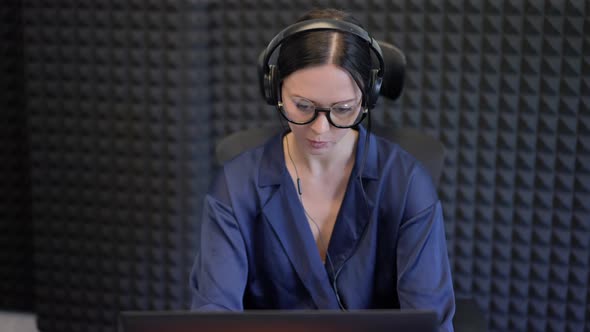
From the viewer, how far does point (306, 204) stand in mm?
1664

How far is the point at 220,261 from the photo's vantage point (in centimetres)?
158

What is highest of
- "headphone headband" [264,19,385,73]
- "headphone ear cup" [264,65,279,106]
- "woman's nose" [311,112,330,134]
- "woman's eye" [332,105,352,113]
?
"headphone headband" [264,19,385,73]

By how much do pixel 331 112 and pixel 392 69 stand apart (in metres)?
0.34

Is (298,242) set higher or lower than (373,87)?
lower

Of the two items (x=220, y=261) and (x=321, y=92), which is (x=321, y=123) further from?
(x=220, y=261)

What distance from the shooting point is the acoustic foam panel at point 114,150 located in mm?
2639

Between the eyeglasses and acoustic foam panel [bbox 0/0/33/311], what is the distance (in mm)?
1707

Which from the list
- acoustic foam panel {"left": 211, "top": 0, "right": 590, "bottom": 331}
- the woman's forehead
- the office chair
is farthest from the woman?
acoustic foam panel {"left": 211, "top": 0, "right": 590, "bottom": 331}

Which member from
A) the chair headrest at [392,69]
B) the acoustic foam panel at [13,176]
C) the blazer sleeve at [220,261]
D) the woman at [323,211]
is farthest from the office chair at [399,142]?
the acoustic foam panel at [13,176]

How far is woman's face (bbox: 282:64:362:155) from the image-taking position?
4.92 feet

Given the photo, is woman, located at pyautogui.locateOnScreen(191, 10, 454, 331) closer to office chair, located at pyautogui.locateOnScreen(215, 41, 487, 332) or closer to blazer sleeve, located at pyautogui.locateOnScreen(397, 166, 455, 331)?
blazer sleeve, located at pyautogui.locateOnScreen(397, 166, 455, 331)

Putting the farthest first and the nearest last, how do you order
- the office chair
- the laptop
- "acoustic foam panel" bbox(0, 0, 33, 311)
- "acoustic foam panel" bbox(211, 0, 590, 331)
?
"acoustic foam panel" bbox(0, 0, 33, 311) < "acoustic foam panel" bbox(211, 0, 590, 331) < the office chair < the laptop

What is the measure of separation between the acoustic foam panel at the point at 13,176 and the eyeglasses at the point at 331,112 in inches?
67.2

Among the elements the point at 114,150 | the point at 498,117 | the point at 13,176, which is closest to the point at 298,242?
the point at 498,117
